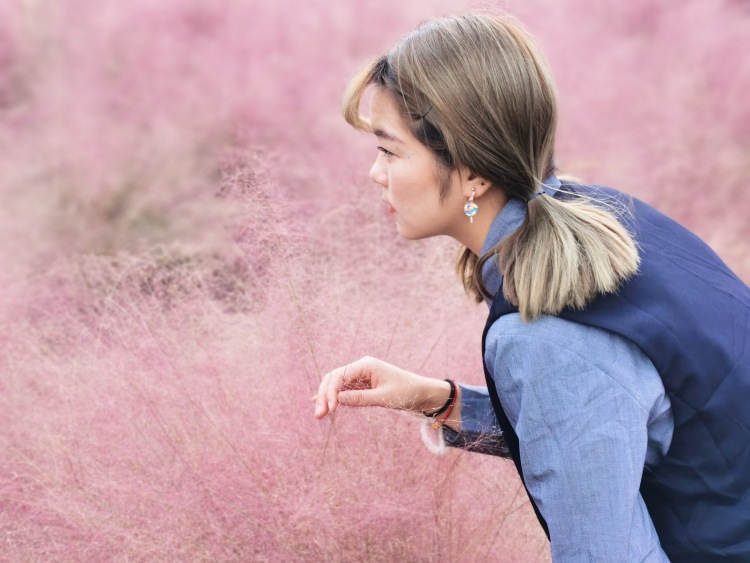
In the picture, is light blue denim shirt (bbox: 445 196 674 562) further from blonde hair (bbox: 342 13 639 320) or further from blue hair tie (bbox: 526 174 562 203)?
blue hair tie (bbox: 526 174 562 203)

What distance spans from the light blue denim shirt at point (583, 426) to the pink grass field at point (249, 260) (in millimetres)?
276

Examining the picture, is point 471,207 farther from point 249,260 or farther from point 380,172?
point 249,260

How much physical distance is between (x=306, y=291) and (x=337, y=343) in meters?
0.11

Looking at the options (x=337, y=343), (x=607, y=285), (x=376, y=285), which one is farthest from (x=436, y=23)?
(x=376, y=285)

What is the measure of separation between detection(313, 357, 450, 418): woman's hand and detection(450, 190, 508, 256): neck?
15cm

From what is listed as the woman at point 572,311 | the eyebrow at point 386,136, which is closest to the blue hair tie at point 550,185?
the woman at point 572,311

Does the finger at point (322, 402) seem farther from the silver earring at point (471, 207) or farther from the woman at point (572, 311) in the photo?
the silver earring at point (471, 207)

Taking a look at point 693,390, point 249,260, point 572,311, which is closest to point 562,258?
point 572,311

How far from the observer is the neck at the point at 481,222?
Answer: 76 centimetres

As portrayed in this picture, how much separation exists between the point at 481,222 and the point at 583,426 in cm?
22

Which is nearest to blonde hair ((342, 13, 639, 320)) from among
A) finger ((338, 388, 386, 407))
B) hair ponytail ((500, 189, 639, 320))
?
hair ponytail ((500, 189, 639, 320))

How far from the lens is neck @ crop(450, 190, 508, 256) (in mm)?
756

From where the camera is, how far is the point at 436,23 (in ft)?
2.40

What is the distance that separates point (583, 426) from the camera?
0.62 m
